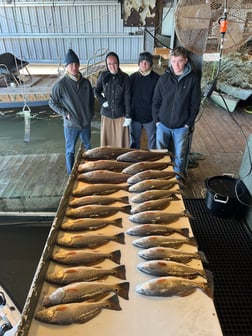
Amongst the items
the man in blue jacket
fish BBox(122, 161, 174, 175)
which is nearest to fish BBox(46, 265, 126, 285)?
fish BBox(122, 161, 174, 175)

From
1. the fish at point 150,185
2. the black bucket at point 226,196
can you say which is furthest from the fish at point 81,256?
the black bucket at point 226,196

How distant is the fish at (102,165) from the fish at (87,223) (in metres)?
0.53

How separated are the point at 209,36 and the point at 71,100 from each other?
1796mm

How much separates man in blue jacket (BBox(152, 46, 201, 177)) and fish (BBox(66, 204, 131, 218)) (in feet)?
5.34

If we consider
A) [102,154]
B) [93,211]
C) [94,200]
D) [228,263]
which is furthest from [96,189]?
[228,263]

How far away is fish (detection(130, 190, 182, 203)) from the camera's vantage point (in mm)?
1885

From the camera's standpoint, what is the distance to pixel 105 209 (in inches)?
70.3

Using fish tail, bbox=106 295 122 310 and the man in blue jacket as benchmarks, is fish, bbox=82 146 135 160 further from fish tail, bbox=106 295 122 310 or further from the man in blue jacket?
fish tail, bbox=106 295 122 310

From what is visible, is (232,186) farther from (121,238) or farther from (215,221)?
(121,238)

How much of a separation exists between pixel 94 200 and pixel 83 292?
26.6 inches

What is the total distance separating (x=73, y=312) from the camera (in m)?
1.20

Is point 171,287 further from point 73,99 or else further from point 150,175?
point 73,99

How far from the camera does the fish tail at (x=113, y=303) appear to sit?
49.3 inches

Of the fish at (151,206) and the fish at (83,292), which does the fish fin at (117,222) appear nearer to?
the fish at (151,206)
